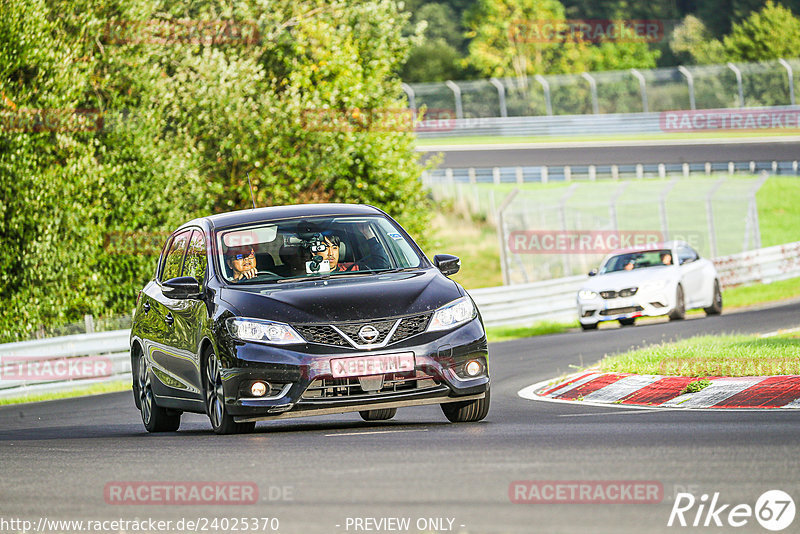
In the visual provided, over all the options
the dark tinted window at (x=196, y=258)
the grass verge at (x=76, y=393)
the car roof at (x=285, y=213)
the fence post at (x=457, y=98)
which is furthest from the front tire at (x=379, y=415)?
the fence post at (x=457, y=98)

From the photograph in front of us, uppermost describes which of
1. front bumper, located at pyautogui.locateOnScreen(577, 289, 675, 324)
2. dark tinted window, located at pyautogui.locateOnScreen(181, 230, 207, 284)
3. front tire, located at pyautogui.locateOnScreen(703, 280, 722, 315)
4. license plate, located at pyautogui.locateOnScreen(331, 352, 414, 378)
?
dark tinted window, located at pyautogui.locateOnScreen(181, 230, 207, 284)

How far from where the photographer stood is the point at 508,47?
265ft

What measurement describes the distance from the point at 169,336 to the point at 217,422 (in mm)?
1244

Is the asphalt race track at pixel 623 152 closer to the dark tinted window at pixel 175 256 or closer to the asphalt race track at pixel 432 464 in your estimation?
the dark tinted window at pixel 175 256

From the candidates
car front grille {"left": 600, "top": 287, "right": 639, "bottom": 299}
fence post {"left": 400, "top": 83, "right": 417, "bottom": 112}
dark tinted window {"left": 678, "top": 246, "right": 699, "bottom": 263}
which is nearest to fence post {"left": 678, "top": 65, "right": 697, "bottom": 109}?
fence post {"left": 400, "top": 83, "right": 417, "bottom": 112}

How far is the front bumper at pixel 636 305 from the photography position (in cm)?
2300

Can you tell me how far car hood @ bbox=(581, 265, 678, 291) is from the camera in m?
23.1

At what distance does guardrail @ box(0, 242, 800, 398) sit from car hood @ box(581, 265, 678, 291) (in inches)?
87.5

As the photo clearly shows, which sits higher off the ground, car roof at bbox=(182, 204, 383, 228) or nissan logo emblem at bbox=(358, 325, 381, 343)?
car roof at bbox=(182, 204, 383, 228)

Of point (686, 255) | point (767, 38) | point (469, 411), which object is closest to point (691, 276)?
point (686, 255)

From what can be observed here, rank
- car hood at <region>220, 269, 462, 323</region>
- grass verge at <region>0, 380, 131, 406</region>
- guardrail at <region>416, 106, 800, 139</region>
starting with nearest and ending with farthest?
car hood at <region>220, 269, 462, 323</region> → grass verge at <region>0, 380, 131, 406</region> → guardrail at <region>416, 106, 800, 139</region>

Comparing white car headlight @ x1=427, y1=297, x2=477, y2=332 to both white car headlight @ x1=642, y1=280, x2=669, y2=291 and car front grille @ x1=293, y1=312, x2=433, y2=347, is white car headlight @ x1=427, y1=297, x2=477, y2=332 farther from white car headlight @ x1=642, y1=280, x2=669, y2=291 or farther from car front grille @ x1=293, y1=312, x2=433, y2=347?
white car headlight @ x1=642, y1=280, x2=669, y2=291

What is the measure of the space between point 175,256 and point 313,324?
276 cm

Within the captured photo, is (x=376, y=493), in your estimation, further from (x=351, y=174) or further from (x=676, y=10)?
(x=676, y=10)
